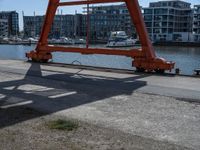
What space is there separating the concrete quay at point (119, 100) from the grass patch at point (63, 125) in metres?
0.46

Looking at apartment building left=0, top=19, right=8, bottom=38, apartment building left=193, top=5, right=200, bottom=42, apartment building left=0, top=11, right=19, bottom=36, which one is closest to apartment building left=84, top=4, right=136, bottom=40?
apartment building left=193, top=5, right=200, bottom=42

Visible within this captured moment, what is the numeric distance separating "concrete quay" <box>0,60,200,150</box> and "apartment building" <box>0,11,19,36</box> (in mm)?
169151

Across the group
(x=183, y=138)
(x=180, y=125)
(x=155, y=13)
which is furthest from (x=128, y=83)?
(x=155, y=13)

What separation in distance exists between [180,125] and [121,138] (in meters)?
1.72

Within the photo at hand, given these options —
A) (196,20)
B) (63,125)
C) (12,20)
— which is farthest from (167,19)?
(63,125)

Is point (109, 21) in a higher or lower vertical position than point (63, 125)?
higher

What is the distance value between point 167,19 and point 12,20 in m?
77.0

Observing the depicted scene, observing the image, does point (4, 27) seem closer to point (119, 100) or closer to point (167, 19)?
point (167, 19)

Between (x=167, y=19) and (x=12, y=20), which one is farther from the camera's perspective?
(x=12, y=20)

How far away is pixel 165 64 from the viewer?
17875 millimetres

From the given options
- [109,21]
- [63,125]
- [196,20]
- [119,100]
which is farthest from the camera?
[109,21]

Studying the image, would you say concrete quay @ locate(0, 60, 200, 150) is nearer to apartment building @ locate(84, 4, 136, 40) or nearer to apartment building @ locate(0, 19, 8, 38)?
apartment building @ locate(84, 4, 136, 40)

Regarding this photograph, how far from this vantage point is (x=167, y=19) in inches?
6088

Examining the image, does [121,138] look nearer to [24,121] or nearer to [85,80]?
[24,121]
